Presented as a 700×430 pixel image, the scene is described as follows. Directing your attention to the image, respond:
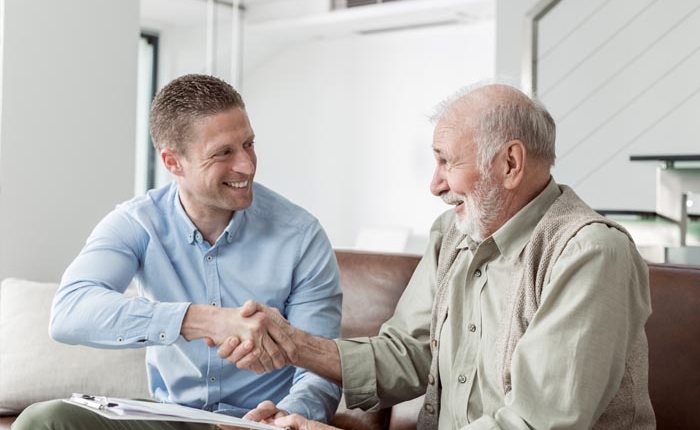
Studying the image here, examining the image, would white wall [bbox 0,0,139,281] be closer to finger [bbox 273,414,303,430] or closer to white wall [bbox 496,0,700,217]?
finger [bbox 273,414,303,430]

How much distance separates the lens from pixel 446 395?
5.70 feet

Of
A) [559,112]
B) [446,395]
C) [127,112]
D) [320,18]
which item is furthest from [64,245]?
[320,18]

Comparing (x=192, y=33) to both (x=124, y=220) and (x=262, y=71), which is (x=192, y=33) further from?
(x=124, y=220)

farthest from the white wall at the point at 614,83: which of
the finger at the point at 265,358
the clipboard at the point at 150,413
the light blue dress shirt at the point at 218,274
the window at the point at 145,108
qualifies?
the window at the point at 145,108

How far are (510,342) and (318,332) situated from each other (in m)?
0.56

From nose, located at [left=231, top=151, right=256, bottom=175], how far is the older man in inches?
15.8

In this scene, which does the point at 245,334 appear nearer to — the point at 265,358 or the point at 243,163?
the point at 265,358

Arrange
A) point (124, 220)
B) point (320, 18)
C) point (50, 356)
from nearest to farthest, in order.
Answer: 1. point (124, 220)
2. point (50, 356)
3. point (320, 18)

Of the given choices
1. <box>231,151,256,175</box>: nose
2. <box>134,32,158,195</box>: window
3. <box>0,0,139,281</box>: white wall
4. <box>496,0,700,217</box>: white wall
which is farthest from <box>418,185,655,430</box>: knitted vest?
<box>134,32,158,195</box>: window

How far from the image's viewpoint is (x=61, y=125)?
312cm

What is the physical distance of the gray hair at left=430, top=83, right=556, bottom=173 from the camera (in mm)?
1604

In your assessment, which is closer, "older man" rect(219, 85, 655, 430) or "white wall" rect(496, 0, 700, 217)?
"older man" rect(219, 85, 655, 430)

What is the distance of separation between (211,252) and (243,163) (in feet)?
0.77

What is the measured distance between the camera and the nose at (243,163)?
6.47 ft
